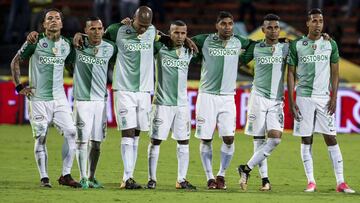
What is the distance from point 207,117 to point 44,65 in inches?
91.5

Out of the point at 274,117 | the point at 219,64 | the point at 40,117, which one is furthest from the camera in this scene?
the point at 219,64

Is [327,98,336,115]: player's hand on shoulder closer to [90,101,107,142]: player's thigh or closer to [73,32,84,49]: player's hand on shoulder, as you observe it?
[90,101,107,142]: player's thigh

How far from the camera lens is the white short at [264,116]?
15.5m

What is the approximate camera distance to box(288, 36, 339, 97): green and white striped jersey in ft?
50.6

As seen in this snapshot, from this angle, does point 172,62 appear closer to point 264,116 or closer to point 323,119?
point 264,116

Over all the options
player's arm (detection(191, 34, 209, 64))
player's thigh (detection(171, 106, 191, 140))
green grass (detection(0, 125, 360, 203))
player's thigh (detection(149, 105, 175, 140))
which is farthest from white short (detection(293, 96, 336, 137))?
player's thigh (detection(149, 105, 175, 140))

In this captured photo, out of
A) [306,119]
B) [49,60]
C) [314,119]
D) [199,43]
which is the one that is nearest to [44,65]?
[49,60]

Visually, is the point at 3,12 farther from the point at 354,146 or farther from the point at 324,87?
the point at 324,87

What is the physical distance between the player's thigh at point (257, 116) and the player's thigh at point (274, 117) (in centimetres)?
Result: 7

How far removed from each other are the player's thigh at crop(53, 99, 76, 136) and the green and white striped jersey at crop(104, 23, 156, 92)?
0.74 metres

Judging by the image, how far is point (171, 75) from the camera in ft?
51.3

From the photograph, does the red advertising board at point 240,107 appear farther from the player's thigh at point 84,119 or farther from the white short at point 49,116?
the white short at point 49,116

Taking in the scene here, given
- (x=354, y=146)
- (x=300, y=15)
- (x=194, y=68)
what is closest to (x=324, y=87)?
(x=354, y=146)

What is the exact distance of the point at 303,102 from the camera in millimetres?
15477
